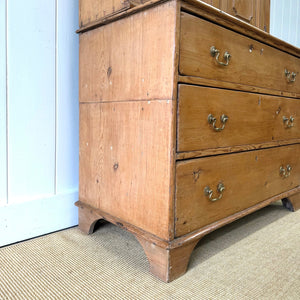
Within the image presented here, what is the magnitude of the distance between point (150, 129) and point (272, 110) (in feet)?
2.12

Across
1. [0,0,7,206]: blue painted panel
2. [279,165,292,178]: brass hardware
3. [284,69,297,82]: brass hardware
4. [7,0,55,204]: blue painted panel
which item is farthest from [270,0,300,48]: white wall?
[0,0,7,206]: blue painted panel

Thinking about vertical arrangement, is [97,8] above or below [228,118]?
above

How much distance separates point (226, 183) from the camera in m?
1.04

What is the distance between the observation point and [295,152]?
4.81 feet

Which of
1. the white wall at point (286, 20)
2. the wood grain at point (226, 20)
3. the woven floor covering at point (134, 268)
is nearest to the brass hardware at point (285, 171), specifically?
the woven floor covering at point (134, 268)

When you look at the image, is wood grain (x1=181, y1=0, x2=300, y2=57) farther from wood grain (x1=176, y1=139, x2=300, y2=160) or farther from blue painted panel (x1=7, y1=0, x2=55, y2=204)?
blue painted panel (x1=7, y1=0, x2=55, y2=204)

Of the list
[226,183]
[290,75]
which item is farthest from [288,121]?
[226,183]

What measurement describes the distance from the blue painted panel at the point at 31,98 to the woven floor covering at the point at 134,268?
0.79ft

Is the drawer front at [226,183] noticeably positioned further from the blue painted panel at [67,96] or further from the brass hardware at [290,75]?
the blue painted panel at [67,96]

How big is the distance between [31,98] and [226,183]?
791 mm

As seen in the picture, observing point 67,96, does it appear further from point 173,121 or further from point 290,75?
point 290,75

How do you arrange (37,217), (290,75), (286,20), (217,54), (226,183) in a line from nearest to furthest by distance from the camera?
(217,54) → (226,183) → (37,217) → (290,75) → (286,20)

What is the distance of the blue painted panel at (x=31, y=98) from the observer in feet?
3.49

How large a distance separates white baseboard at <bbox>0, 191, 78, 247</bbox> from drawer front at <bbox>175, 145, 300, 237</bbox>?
0.57 metres
